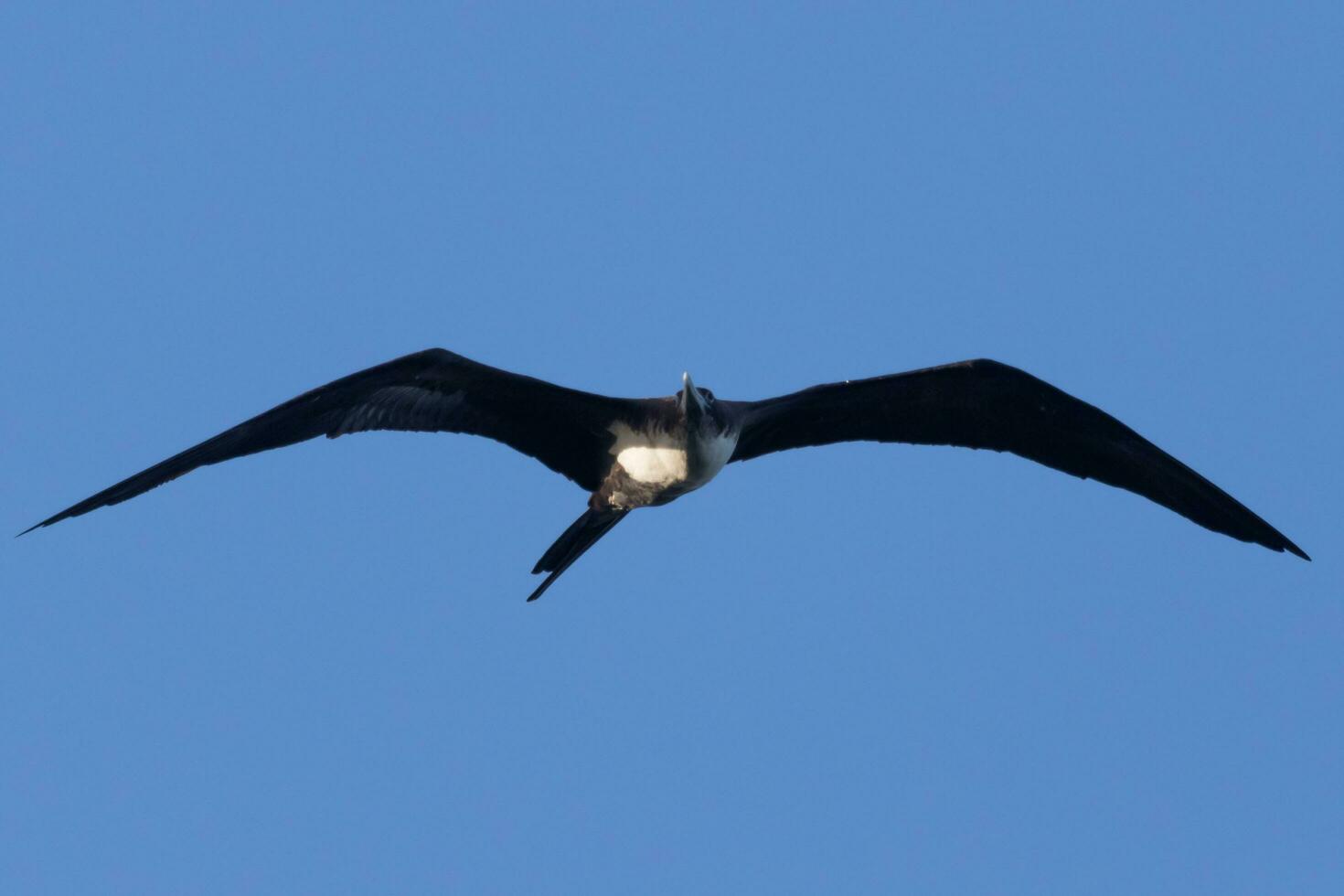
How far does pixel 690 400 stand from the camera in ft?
31.6

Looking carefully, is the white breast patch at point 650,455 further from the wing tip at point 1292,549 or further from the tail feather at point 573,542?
the wing tip at point 1292,549

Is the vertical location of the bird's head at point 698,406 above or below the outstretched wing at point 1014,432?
below

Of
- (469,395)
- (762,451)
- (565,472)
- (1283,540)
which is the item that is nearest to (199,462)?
(469,395)

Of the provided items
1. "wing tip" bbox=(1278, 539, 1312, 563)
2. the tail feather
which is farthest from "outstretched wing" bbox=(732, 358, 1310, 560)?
the tail feather

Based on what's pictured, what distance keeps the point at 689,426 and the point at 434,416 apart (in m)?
1.61

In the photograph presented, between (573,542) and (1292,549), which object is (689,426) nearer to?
(573,542)

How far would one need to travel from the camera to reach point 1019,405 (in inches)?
417

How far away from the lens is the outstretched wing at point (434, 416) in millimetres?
9258

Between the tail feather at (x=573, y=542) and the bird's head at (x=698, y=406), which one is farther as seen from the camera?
the tail feather at (x=573, y=542)

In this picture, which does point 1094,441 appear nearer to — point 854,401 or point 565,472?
point 854,401

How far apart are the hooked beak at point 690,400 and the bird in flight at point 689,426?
11 millimetres

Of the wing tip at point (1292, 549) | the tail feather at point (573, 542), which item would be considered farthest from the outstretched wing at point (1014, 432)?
the tail feather at point (573, 542)

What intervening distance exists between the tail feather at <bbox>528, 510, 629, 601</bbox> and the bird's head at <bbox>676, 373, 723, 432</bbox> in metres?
0.97

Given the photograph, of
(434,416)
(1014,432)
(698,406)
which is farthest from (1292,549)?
(434,416)
